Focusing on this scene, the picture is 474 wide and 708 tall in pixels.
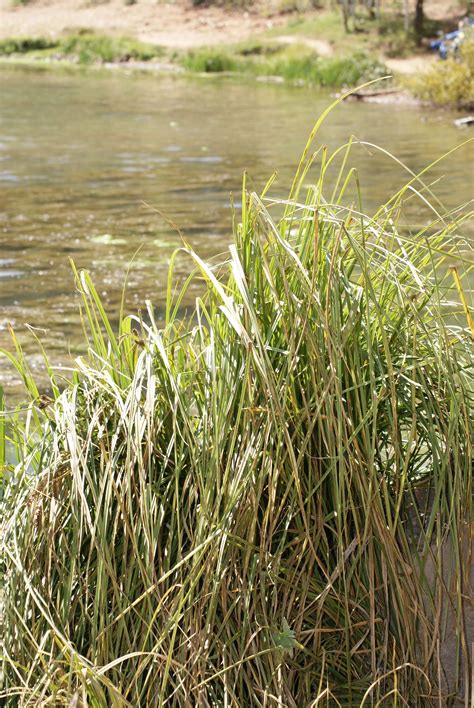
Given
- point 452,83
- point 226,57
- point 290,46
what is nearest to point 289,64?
point 226,57

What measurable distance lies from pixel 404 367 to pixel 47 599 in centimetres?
81

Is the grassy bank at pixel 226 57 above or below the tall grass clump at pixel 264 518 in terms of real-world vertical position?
below

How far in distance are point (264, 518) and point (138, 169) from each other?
31.7 feet

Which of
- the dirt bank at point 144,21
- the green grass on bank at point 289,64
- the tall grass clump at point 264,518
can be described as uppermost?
the tall grass clump at point 264,518

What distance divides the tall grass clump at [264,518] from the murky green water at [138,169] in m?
0.38

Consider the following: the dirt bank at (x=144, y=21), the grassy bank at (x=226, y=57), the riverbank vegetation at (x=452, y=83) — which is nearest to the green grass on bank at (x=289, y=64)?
the grassy bank at (x=226, y=57)

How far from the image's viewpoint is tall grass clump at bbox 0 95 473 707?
193 centimetres

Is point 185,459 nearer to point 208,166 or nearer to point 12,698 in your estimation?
point 12,698

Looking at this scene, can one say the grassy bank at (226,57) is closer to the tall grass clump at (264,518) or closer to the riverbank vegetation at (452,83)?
the riverbank vegetation at (452,83)

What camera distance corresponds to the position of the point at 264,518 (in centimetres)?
196

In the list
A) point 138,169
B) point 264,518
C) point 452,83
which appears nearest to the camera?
point 264,518

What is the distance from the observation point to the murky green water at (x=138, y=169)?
21.6 ft

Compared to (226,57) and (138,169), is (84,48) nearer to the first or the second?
(226,57)

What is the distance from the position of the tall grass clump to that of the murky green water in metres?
0.38
